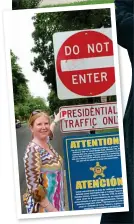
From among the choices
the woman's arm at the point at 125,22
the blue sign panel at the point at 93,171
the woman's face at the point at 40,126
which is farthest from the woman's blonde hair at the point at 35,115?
the woman's arm at the point at 125,22

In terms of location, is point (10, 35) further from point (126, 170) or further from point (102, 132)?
point (126, 170)

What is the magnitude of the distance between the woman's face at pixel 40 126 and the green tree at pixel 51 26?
4.6 inches

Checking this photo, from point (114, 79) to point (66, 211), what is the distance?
1.68 feet

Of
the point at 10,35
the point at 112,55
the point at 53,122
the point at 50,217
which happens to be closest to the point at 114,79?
the point at 112,55

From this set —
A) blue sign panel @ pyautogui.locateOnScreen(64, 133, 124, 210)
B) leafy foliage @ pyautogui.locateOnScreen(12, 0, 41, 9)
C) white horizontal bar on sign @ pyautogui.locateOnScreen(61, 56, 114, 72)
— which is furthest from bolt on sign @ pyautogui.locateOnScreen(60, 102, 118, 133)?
leafy foliage @ pyautogui.locateOnScreen(12, 0, 41, 9)

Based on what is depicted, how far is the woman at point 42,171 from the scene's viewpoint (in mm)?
2102

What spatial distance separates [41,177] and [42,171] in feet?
0.07

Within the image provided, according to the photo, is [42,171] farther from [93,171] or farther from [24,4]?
[24,4]

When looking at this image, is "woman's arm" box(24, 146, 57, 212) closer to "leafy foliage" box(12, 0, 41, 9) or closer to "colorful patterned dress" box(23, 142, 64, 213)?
"colorful patterned dress" box(23, 142, 64, 213)

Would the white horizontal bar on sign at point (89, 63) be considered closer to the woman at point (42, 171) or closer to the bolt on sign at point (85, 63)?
the bolt on sign at point (85, 63)

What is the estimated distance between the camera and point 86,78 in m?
2.10

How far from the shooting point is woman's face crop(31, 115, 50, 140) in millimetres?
2092

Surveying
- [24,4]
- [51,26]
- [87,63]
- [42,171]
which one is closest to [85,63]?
[87,63]

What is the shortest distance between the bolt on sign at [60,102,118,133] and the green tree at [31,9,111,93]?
0.11 metres
